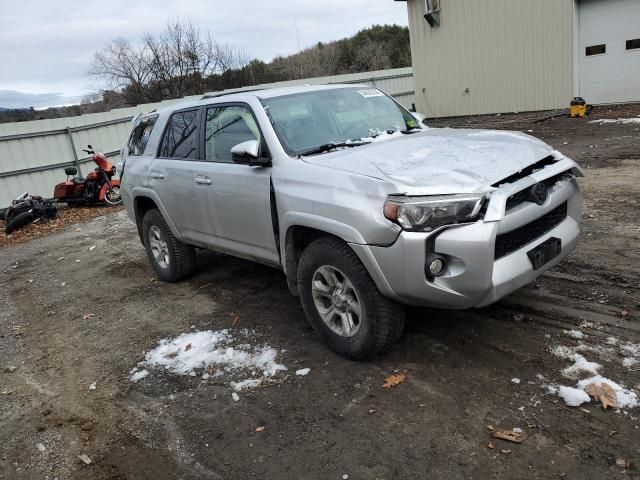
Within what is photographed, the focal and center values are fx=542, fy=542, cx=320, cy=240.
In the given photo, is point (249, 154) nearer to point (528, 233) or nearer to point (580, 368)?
point (528, 233)

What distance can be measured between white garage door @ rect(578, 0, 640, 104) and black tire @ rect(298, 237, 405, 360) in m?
14.0

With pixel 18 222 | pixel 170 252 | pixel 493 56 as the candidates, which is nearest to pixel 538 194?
pixel 170 252

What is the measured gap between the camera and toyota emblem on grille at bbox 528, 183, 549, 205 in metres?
3.35

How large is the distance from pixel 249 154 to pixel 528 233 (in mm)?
2000

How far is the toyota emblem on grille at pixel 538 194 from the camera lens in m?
3.35

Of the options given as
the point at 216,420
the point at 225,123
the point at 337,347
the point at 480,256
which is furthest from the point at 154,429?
the point at 225,123

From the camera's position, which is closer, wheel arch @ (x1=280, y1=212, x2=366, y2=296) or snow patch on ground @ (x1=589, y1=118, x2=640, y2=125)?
wheel arch @ (x1=280, y1=212, x2=366, y2=296)

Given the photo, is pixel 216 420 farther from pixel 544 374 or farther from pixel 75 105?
pixel 75 105

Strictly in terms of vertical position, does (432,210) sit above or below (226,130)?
below

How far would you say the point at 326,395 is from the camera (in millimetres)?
3441

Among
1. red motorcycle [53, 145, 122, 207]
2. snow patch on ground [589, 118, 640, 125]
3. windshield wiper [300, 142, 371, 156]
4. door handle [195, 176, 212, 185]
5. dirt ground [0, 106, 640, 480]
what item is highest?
windshield wiper [300, 142, 371, 156]

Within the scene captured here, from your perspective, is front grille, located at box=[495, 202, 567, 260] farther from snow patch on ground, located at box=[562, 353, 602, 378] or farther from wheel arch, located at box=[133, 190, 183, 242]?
wheel arch, located at box=[133, 190, 183, 242]

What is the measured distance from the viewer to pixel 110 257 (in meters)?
7.86

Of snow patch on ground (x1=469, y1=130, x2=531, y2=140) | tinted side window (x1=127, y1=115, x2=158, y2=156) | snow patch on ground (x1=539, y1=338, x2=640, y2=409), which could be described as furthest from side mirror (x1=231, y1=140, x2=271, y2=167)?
snow patch on ground (x1=539, y1=338, x2=640, y2=409)
